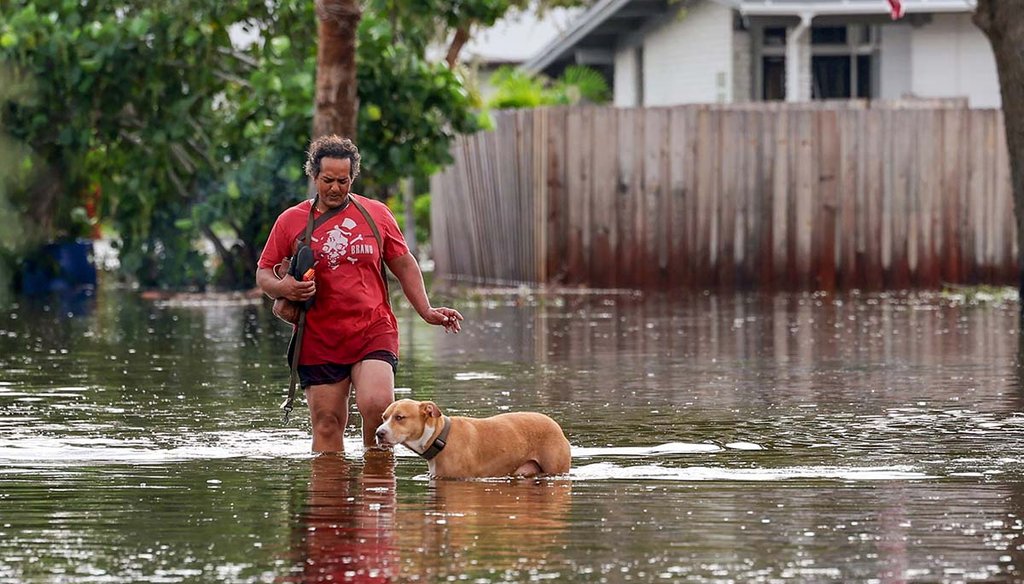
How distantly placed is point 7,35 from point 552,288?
6915mm

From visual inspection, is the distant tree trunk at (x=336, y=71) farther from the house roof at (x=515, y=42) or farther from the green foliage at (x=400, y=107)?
the house roof at (x=515, y=42)

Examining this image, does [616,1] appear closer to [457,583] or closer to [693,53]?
[693,53]

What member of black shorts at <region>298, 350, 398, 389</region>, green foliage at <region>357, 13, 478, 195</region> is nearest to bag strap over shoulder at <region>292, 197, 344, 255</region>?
black shorts at <region>298, 350, 398, 389</region>

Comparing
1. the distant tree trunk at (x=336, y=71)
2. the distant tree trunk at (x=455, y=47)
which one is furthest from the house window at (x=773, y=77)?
the distant tree trunk at (x=336, y=71)

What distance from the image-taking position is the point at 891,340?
19.1 m

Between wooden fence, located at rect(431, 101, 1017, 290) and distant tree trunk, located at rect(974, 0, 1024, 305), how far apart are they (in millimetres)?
2985

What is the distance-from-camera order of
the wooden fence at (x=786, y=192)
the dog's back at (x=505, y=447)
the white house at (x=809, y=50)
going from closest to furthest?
the dog's back at (x=505, y=447), the wooden fence at (x=786, y=192), the white house at (x=809, y=50)

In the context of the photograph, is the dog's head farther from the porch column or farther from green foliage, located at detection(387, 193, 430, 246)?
green foliage, located at detection(387, 193, 430, 246)

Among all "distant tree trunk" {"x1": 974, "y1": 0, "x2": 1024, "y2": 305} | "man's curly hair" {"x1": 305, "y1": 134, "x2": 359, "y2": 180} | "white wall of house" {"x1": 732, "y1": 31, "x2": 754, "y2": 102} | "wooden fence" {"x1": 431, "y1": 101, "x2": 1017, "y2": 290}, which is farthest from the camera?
"white wall of house" {"x1": 732, "y1": 31, "x2": 754, "y2": 102}

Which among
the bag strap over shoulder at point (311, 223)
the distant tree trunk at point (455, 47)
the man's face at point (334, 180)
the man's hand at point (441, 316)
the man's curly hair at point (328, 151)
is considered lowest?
the man's hand at point (441, 316)

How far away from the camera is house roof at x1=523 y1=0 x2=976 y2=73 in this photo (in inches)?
1282

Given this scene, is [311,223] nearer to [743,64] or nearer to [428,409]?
[428,409]

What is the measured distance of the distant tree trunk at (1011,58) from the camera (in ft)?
74.5

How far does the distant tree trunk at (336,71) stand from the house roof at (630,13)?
1074 cm
